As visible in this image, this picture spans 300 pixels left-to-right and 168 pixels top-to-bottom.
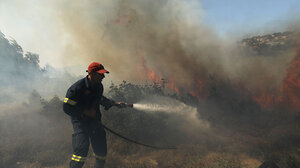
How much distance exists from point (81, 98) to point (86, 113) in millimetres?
373

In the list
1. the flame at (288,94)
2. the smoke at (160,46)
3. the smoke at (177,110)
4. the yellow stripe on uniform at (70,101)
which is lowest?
the yellow stripe on uniform at (70,101)

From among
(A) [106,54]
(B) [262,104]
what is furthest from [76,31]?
(B) [262,104]

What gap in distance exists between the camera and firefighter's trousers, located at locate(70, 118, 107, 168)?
355 centimetres

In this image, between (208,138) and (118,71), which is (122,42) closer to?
(118,71)

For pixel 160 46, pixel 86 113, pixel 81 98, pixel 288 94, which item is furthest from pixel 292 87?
pixel 81 98

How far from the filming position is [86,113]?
376cm

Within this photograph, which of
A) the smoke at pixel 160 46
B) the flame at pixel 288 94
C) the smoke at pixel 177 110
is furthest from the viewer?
the smoke at pixel 160 46

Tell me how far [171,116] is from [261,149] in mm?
3378

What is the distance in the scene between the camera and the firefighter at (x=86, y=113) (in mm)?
3466

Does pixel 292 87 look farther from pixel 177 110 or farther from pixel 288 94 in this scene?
pixel 177 110

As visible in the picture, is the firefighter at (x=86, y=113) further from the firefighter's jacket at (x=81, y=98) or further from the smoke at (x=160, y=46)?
the smoke at (x=160, y=46)

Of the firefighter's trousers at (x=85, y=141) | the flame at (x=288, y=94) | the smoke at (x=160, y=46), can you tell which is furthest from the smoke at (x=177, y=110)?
the firefighter's trousers at (x=85, y=141)

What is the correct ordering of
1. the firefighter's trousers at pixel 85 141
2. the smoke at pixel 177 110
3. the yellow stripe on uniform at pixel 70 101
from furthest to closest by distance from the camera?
the smoke at pixel 177 110
the firefighter's trousers at pixel 85 141
the yellow stripe on uniform at pixel 70 101

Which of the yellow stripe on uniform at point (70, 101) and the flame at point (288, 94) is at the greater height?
the flame at point (288, 94)
